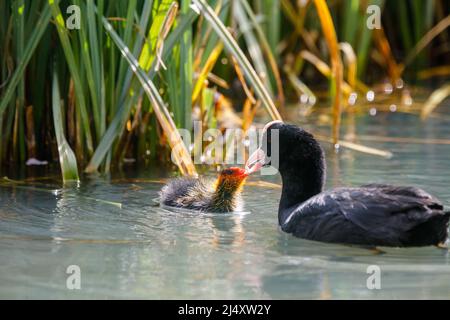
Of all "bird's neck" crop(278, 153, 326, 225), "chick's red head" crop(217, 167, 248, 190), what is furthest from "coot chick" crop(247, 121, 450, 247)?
"chick's red head" crop(217, 167, 248, 190)

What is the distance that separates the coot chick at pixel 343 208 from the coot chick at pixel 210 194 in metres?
0.47

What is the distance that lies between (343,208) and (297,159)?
0.67 meters

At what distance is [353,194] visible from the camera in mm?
5211

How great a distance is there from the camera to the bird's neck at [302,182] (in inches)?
225

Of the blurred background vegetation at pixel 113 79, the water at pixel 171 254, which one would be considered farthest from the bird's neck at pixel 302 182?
the blurred background vegetation at pixel 113 79

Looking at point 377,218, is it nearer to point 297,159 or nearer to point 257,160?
point 297,159

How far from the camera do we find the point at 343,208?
5156mm

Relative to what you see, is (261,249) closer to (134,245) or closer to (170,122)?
(134,245)

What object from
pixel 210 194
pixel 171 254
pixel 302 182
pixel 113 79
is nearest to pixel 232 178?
pixel 210 194

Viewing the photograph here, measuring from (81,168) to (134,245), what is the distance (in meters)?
2.08

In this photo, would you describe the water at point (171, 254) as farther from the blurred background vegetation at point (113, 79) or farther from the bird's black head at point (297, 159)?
the blurred background vegetation at point (113, 79)

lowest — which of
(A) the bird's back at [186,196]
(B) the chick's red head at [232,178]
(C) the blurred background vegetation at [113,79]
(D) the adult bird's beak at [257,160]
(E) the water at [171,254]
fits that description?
(E) the water at [171,254]

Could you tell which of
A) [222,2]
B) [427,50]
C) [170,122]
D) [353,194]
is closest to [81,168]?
[170,122]

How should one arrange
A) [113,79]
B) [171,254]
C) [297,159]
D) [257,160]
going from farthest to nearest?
1. [113,79]
2. [257,160]
3. [297,159]
4. [171,254]
